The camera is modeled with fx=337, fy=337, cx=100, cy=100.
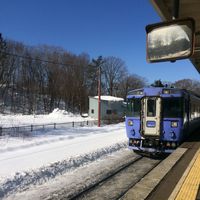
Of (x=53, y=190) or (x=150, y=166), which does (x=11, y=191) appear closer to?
(x=53, y=190)

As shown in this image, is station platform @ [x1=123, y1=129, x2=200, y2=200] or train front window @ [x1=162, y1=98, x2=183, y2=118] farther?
train front window @ [x1=162, y1=98, x2=183, y2=118]

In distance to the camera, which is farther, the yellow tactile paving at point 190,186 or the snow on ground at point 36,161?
→ the snow on ground at point 36,161

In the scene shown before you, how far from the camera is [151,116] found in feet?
49.5

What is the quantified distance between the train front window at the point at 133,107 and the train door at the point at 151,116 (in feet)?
0.96

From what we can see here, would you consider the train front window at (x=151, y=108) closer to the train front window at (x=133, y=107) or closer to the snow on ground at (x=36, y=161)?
the train front window at (x=133, y=107)

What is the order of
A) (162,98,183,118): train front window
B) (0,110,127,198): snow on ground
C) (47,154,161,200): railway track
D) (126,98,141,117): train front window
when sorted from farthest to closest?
1. (126,98,141,117): train front window
2. (162,98,183,118): train front window
3. (0,110,127,198): snow on ground
4. (47,154,161,200): railway track

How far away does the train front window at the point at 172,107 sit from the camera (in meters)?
14.8

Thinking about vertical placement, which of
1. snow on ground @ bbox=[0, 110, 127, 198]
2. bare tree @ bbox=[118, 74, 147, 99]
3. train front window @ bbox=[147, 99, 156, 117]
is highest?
bare tree @ bbox=[118, 74, 147, 99]

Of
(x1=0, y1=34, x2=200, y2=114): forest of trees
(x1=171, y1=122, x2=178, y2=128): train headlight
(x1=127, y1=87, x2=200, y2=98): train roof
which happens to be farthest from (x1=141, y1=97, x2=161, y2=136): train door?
(x1=0, y1=34, x2=200, y2=114): forest of trees

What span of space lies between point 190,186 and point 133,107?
970cm

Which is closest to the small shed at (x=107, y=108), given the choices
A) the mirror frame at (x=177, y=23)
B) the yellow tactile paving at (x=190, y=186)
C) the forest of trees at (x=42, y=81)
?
the forest of trees at (x=42, y=81)

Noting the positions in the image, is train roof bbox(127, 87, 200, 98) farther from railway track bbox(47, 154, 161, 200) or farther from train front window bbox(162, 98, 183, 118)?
railway track bbox(47, 154, 161, 200)

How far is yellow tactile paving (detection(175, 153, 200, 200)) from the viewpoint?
18.0ft

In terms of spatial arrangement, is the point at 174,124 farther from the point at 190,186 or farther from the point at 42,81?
the point at 42,81
